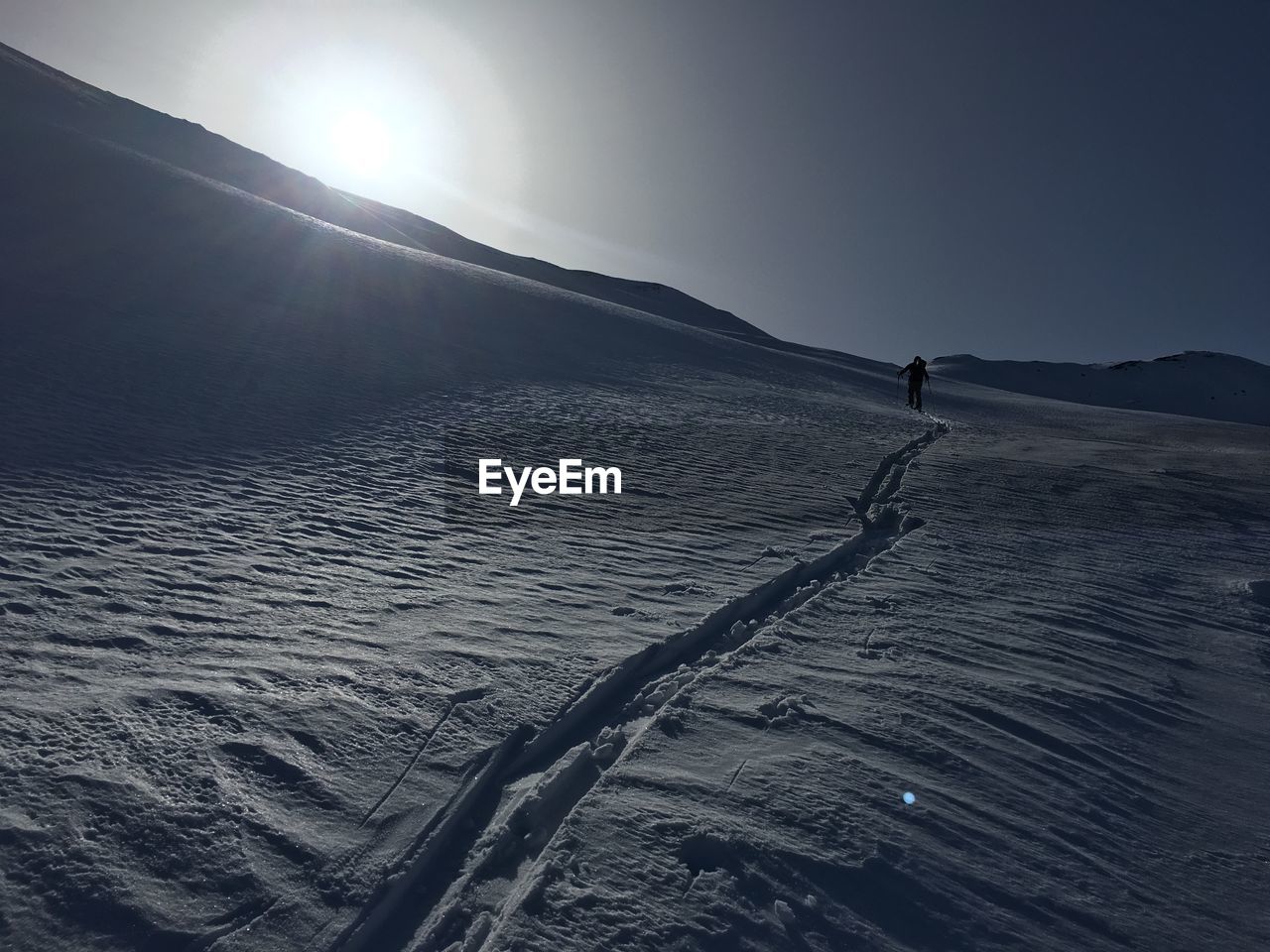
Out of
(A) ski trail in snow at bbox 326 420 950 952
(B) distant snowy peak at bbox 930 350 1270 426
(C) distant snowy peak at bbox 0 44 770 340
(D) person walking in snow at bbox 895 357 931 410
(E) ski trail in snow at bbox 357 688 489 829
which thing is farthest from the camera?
(B) distant snowy peak at bbox 930 350 1270 426

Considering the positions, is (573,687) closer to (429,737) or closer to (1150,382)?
(429,737)

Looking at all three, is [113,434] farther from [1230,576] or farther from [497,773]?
→ [1230,576]

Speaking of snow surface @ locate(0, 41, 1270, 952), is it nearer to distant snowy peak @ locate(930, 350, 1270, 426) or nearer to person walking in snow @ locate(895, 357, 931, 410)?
person walking in snow @ locate(895, 357, 931, 410)

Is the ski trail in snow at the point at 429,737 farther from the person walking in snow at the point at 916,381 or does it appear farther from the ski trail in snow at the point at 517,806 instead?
the person walking in snow at the point at 916,381

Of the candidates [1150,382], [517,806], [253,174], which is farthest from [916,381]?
[1150,382]

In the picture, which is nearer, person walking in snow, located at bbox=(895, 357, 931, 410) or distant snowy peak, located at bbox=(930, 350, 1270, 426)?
person walking in snow, located at bbox=(895, 357, 931, 410)

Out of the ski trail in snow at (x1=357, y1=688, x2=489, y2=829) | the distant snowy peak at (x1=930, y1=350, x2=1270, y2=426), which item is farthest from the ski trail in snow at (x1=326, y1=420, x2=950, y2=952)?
the distant snowy peak at (x1=930, y1=350, x2=1270, y2=426)

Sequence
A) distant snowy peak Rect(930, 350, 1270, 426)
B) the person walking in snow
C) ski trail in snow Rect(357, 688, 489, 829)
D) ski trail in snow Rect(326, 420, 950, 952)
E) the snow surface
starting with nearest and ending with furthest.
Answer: ski trail in snow Rect(326, 420, 950, 952) → the snow surface → ski trail in snow Rect(357, 688, 489, 829) → the person walking in snow → distant snowy peak Rect(930, 350, 1270, 426)
